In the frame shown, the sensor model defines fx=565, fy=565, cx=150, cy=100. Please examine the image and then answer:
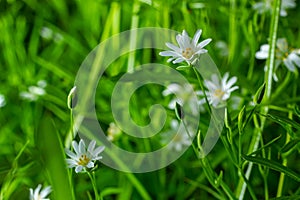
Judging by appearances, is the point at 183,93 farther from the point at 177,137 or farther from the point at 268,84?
the point at 268,84

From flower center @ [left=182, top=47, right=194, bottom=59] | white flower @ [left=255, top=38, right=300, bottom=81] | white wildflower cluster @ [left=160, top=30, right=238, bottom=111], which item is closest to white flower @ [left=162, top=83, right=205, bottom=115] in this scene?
white wildflower cluster @ [left=160, top=30, right=238, bottom=111]

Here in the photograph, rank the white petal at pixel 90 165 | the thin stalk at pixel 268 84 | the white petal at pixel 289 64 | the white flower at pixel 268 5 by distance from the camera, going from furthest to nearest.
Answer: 1. the white flower at pixel 268 5
2. the white petal at pixel 289 64
3. the thin stalk at pixel 268 84
4. the white petal at pixel 90 165

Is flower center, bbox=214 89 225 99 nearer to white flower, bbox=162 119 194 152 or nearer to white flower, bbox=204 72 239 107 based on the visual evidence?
white flower, bbox=204 72 239 107

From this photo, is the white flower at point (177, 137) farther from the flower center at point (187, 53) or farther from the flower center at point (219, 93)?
the flower center at point (187, 53)

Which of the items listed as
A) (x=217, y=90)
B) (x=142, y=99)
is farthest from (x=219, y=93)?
(x=142, y=99)

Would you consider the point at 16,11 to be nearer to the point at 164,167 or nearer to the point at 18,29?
the point at 18,29

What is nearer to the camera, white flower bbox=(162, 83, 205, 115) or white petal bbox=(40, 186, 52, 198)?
white petal bbox=(40, 186, 52, 198)

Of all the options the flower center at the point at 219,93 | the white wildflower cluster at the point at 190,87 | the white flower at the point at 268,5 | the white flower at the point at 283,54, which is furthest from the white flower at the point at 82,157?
the white flower at the point at 268,5

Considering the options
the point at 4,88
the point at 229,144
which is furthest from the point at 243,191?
the point at 4,88
